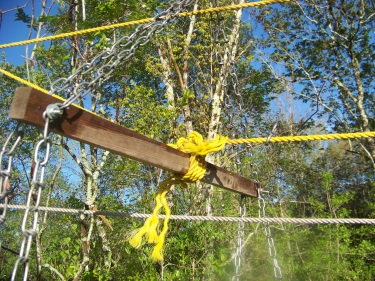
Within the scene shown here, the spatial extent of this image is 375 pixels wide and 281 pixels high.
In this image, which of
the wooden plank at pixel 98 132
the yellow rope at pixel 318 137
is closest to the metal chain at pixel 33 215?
the wooden plank at pixel 98 132

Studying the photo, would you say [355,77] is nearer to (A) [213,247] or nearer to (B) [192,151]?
(A) [213,247]

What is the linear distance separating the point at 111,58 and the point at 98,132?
22cm

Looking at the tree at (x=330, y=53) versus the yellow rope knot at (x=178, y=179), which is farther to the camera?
the tree at (x=330, y=53)

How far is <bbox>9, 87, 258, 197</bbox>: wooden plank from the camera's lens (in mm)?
691

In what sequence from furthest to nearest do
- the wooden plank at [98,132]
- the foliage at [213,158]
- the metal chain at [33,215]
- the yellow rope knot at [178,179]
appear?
1. the foliage at [213,158]
2. the yellow rope knot at [178,179]
3. the wooden plank at [98,132]
4. the metal chain at [33,215]

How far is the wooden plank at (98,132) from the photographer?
2.27 ft

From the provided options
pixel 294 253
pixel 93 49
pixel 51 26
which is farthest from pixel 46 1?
pixel 294 253

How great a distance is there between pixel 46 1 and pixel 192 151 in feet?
8.59

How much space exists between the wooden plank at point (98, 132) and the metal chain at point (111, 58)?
4 cm

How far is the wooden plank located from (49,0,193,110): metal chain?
0.04 metres

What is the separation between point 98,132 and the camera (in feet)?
2.76

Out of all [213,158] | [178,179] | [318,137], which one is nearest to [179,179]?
[178,179]

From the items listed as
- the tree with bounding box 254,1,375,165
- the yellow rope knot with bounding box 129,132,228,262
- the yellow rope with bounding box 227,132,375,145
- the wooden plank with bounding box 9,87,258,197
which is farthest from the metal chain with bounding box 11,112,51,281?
the tree with bounding box 254,1,375,165

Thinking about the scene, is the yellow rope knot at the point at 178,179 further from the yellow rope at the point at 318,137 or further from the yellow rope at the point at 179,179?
the yellow rope at the point at 318,137
